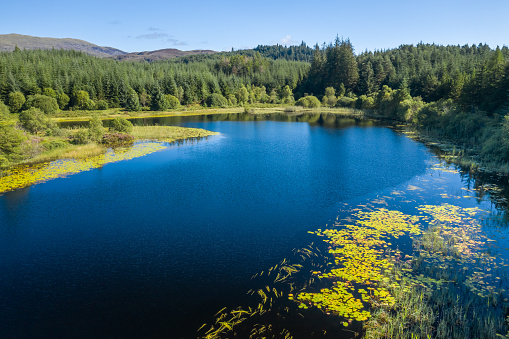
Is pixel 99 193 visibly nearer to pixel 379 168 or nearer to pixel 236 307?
pixel 236 307

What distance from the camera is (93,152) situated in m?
46.8

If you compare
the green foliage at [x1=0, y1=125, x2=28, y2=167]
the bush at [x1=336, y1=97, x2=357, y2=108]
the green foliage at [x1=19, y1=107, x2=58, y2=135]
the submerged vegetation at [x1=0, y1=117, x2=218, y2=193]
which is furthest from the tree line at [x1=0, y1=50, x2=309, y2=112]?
the green foliage at [x1=0, y1=125, x2=28, y2=167]

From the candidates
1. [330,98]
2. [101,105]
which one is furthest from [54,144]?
[330,98]

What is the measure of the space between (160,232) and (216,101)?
121 meters

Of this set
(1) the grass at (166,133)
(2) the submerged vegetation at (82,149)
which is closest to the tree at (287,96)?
(1) the grass at (166,133)

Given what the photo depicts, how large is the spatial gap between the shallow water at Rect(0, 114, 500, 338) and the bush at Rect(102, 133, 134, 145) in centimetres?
1715

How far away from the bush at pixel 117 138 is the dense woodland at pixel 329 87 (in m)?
30.5

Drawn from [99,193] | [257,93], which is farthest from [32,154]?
[257,93]

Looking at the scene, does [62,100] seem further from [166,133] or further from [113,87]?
[166,133]

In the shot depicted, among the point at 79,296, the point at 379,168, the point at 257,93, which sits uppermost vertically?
the point at 257,93

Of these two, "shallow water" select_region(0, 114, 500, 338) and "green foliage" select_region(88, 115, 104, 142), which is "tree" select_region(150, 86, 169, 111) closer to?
"green foliage" select_region(88, 115, 104, 142)

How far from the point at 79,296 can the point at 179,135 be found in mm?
50416

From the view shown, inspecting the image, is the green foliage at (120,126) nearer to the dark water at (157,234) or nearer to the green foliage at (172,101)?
the dark water at (157,234)

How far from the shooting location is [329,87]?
140m
